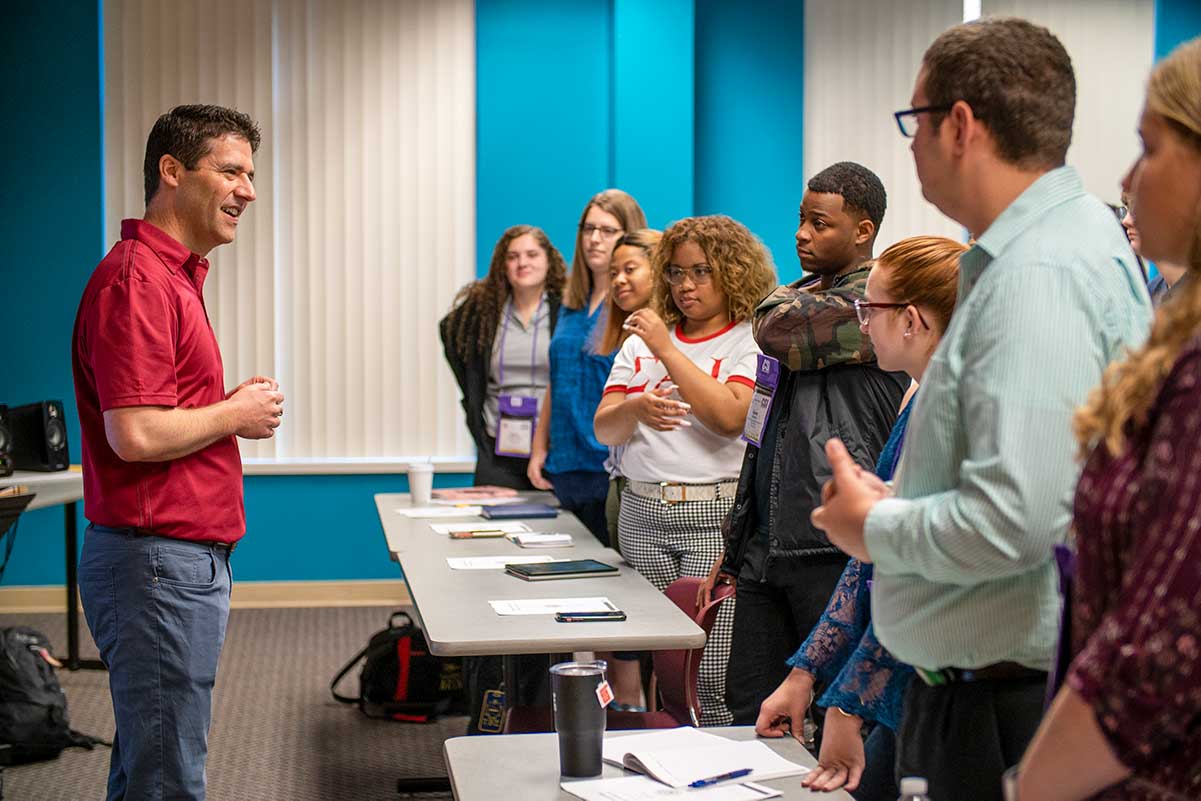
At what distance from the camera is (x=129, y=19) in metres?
6.03

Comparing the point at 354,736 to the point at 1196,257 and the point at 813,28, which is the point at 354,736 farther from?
the point at 813,28

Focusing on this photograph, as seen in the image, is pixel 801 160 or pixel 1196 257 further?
pixel 801 160

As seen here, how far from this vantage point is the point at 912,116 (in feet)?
4.59

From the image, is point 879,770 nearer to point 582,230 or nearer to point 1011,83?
point 1011,83

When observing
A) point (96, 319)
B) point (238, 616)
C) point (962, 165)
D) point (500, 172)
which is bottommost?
point (238, 616)

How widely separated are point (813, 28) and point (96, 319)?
4.92 metres

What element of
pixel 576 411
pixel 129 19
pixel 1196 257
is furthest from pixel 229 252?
pixel 1196 257

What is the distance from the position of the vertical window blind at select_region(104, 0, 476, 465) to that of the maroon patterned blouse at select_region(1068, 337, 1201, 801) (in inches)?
217

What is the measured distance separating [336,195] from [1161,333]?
563cm

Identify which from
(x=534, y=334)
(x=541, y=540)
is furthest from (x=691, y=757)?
(x=534, y=334)

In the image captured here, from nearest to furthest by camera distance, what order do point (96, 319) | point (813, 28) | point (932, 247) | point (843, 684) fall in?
point (843, 684) → point (932, 247) → point (96, 319) → point (813, 28)

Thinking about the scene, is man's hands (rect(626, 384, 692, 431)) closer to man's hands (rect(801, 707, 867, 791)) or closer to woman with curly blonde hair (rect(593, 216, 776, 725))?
woman with curly blonde hair (rect(593, 216, 776, 725))

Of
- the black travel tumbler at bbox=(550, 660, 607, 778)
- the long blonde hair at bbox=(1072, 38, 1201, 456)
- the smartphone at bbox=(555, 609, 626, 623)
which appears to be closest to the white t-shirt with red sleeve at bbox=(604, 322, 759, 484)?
the smartphone at bbox=(555, 609, 626, 623)

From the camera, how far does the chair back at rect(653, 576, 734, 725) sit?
2695 millimetres
